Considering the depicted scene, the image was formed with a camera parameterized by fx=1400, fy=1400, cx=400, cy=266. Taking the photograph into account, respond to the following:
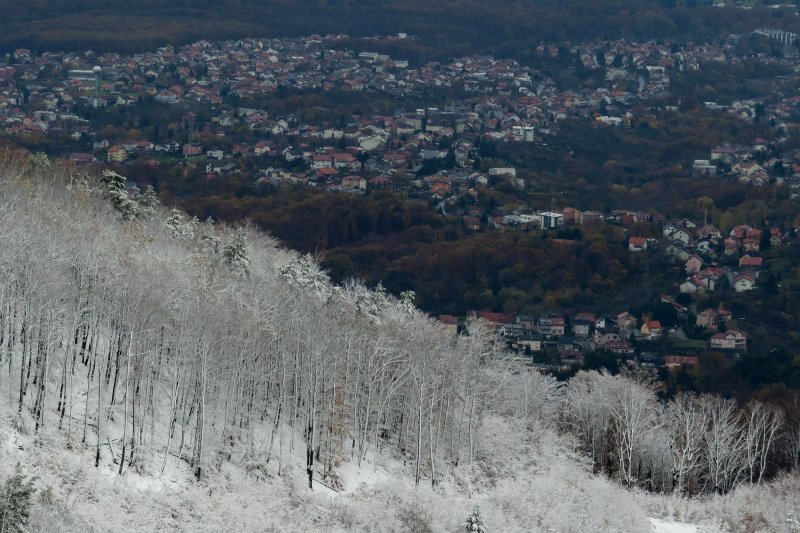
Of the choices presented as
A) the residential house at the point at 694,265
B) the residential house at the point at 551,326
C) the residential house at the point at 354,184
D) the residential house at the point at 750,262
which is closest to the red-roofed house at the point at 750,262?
the residential house at the point at 750,262

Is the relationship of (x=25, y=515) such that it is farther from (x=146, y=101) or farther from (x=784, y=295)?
(x=146, y=101)

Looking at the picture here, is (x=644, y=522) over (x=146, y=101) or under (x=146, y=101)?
over

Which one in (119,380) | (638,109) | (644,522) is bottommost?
(638,109)

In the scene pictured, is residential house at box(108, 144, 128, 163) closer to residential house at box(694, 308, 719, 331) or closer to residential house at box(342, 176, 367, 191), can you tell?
residential house at box(342, 176, 367, 191)

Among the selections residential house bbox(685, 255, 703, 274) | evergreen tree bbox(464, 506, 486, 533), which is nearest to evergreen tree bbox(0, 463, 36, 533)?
evergreen tree bbox(464, 506, 486, 533)

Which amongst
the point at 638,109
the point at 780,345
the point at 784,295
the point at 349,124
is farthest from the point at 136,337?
the point at 638,109
